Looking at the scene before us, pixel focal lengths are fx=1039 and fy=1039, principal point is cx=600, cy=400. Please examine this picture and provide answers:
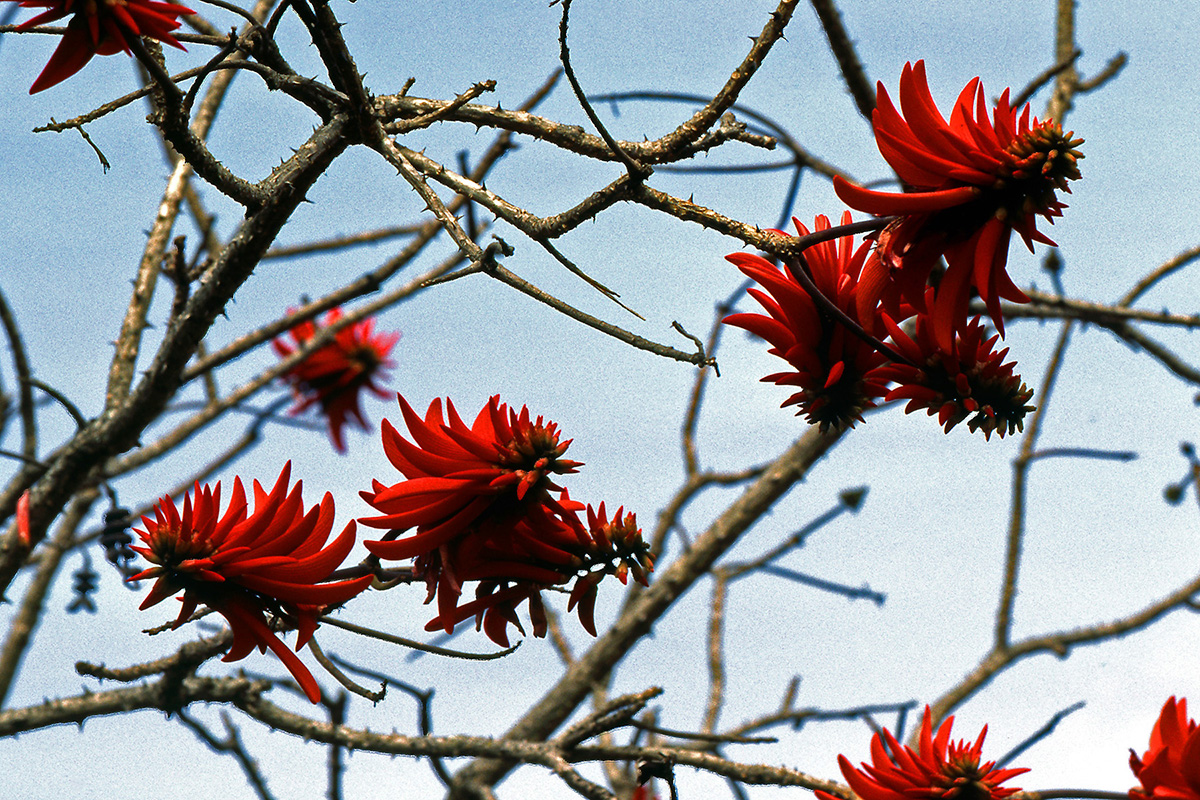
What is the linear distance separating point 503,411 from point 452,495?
0.09 m

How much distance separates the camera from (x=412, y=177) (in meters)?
1.07

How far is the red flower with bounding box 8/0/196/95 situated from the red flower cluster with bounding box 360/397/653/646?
1.35 ft

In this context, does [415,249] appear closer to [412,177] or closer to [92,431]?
[92,431]

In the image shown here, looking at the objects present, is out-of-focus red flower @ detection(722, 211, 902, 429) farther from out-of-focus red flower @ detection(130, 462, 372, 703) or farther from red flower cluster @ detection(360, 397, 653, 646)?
out-of-focus red flower @ detection(130, 462, 372, 703)

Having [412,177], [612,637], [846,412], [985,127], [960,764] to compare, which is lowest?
[960,764]

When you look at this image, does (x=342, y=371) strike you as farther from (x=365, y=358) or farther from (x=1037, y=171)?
(x=1037, y=171)

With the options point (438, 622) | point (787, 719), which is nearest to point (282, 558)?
point (438, 622)

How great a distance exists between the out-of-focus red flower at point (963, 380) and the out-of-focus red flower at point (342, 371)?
2.91m

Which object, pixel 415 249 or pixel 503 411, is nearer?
pixel 503 411

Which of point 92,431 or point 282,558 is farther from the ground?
point 92,431

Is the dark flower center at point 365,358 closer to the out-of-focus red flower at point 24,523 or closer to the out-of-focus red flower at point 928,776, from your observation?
the out-of-focus red flower at point 24,523

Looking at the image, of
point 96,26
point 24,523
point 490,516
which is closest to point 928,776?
point 490,516

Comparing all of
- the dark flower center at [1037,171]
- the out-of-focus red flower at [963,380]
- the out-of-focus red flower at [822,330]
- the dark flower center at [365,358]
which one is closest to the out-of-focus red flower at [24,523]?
the out-of-focus red flower at [822,330]

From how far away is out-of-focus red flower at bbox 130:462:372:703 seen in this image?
998mm
